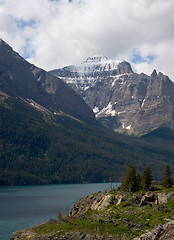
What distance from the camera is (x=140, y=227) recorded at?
5753cm

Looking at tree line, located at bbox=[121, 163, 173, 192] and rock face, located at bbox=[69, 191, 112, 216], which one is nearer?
rock face, located at bbox=[69, 191, 112, 216]

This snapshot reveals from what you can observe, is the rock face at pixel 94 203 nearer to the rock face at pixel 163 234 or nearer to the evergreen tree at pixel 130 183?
the evergreen tree at pixel 130 183

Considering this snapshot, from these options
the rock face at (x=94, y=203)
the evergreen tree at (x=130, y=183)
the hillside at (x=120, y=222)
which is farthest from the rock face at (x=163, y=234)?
the evergreen tree at (x=130, y=183)

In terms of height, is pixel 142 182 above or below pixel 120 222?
above

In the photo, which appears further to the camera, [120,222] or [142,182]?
[142,182]

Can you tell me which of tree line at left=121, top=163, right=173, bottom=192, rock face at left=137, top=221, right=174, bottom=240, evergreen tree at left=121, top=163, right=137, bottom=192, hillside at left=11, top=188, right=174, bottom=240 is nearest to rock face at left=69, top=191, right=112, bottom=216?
evergreen tree at left=121, top=163, right=137, bottom=192

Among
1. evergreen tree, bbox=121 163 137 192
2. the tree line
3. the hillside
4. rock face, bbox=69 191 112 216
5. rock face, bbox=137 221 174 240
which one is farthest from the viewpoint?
evergreen tree, bbox=121 163 137 192

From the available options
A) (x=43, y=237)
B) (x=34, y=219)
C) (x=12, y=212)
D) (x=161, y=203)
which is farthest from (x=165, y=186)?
(x=12, y=212)

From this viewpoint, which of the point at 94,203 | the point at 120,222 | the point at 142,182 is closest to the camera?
the point at 120,222

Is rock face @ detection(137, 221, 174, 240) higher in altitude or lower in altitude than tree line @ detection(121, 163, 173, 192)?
lower

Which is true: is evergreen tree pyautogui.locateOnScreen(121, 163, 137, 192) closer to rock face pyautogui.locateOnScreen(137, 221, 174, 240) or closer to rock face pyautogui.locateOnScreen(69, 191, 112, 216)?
rock face pyautogui.locateOnScreen(69, 191, 112, 216)

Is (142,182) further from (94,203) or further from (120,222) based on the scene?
(120,222)

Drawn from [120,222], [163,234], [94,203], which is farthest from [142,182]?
[163,234]

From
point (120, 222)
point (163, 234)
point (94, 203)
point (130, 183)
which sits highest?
point (130, 183)
